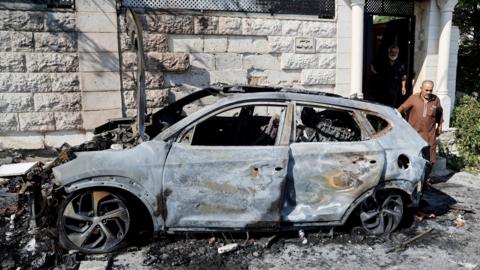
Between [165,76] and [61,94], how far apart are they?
1.68 meters

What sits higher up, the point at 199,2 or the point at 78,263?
the point at 199,2

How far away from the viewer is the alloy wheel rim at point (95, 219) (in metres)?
4.06

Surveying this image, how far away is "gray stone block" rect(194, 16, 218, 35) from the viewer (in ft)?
23.4

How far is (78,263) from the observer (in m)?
3.93

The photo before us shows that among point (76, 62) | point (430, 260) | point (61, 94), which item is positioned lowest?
point (430, 260)

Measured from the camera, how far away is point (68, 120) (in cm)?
665

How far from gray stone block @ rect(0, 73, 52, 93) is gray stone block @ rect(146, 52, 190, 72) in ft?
5.24

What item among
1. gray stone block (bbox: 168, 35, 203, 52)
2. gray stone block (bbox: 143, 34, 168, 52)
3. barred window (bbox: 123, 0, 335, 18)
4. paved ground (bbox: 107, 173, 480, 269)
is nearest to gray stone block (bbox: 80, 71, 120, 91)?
gray stone block (bbox: 143, 34, 168, 52)

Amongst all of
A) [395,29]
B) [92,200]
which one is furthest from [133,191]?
[395,29]

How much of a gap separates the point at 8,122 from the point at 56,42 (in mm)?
1437

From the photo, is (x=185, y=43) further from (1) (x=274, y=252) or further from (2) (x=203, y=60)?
(1) (x=274, y=252)

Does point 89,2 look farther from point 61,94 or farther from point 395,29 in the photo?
point 395,29

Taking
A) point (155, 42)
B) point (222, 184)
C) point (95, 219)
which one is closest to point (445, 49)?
point (155, 42)

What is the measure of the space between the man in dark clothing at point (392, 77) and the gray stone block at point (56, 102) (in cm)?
607
